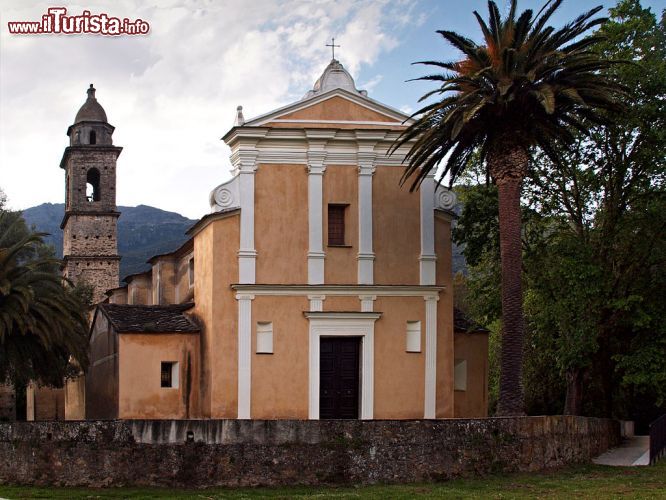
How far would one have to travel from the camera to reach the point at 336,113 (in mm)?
30922

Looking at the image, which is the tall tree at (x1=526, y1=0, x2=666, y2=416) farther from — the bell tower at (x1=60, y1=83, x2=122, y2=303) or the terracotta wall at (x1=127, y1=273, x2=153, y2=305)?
the bell tower at (x1=60, y1=83, x2=122, y2=303)

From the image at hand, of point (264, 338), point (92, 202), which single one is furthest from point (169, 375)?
point (92, 202)

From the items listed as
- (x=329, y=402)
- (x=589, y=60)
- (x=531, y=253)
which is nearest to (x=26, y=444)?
(x=329, y=402)

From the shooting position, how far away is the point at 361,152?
3052 centimetres

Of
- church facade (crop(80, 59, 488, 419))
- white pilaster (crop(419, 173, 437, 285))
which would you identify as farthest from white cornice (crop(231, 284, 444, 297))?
white pilaster (crop(419, 173, 437, 285))

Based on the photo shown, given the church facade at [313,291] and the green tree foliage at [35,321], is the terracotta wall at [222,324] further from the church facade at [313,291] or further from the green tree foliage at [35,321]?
the green tree foliage at [35,321]

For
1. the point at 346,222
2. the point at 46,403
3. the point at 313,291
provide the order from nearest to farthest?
the point at 313,291 → the point at 346,222 → the point at 46,403

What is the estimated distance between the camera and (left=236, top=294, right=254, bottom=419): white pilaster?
96.5ft

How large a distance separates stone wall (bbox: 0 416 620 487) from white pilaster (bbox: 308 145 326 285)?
29.0 ft

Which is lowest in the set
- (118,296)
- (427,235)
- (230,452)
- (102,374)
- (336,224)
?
(230,452)

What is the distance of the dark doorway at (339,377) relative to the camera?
30281 mm

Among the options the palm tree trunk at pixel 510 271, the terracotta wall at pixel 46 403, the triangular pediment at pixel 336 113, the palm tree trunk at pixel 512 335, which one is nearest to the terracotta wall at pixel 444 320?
the triangular pediment at pixel 336 113

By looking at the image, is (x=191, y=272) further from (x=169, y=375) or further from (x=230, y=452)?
(x=230, y=452)

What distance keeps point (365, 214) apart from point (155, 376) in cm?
750
